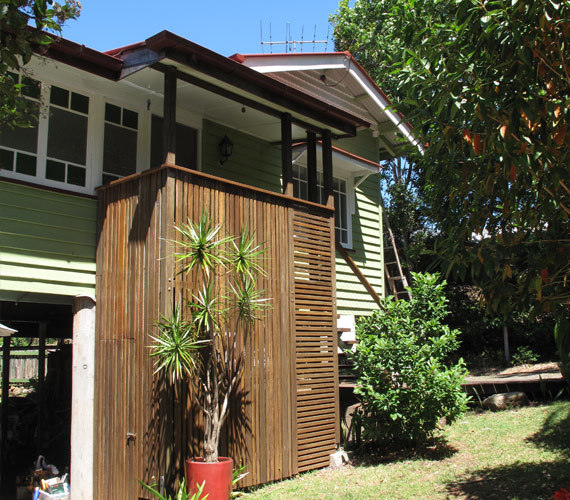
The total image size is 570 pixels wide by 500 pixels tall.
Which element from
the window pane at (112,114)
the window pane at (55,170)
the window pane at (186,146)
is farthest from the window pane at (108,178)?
the window pane at (186,146)

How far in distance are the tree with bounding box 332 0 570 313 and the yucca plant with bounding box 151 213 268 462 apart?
2613 mm

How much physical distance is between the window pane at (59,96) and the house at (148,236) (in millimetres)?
16

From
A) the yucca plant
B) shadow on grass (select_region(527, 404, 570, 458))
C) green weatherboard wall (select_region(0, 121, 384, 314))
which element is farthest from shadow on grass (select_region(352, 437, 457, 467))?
green weatherboard wall (select_region(0, 121, 384, 314))

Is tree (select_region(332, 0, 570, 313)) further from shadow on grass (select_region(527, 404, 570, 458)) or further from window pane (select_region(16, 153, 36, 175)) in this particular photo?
window pane (select_region(16, 153, 36, 175))

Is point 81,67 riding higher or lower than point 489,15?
higher

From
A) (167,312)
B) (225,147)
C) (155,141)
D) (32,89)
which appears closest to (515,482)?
(167,312)

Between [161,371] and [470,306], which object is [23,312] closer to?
[161,371]

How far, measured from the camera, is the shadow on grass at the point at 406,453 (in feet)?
29.7

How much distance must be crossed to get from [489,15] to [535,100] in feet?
2.60

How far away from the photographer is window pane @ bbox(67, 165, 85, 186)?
8016 mm

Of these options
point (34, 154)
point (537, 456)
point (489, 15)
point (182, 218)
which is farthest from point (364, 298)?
point (489, 15)

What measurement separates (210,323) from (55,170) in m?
2.93

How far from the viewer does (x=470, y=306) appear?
19953mm

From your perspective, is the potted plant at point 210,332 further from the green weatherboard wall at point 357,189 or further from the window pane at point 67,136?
the green weatherboard wall at point 357,189
